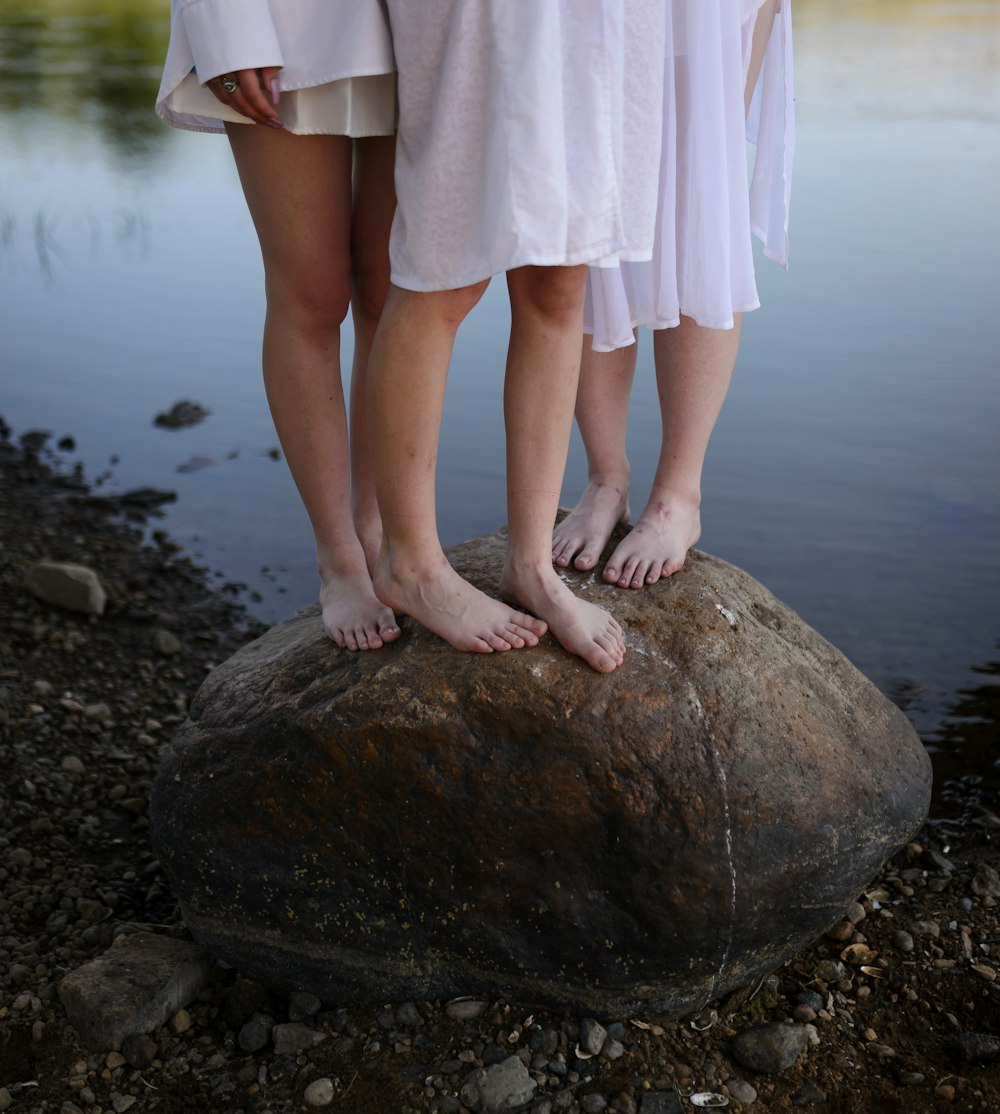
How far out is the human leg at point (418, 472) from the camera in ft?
6.93

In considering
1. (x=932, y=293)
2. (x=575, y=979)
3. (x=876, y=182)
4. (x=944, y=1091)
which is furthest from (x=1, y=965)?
(x=876, y=182)

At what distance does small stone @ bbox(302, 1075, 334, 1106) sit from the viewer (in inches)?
91.4

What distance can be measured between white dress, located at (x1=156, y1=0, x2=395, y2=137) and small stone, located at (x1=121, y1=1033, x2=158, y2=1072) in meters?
1.64

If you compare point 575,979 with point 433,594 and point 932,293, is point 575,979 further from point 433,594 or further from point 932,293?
point 932,293

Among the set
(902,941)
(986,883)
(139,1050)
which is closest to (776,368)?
(986,883)

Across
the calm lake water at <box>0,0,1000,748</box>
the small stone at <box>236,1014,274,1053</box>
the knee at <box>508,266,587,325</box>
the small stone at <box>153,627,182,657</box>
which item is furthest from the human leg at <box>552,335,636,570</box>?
the small stone at <box>153,627,182,657</box>

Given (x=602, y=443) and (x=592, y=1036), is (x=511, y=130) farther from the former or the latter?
(x=592, y=1036)

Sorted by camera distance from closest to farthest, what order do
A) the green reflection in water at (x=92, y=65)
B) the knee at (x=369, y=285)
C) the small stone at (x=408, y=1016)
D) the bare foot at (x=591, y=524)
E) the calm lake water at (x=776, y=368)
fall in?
1. the knee at (x=369, y=285)
2. the small stone at (x=408, y=1016)
3. the bare foot at (x=591, y=524)
4. the calm lake water at (x=776, y=368)
5. the green reflection in water at (x=92, y=65)

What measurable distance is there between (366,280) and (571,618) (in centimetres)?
71

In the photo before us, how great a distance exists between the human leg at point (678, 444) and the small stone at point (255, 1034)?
1064mm

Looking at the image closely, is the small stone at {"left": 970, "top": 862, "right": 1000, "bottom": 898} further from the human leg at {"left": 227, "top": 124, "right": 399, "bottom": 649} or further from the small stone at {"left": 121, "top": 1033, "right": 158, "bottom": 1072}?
the small stone at {"left": 121, "top": 1033, "right": 158, "bottom": 1072}

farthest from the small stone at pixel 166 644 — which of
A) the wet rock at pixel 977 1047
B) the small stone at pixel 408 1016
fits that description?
the wet rock at pixel 977 1047

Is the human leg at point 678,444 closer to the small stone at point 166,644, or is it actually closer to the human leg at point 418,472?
the human leg at point 418,472

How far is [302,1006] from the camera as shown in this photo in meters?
2.57
